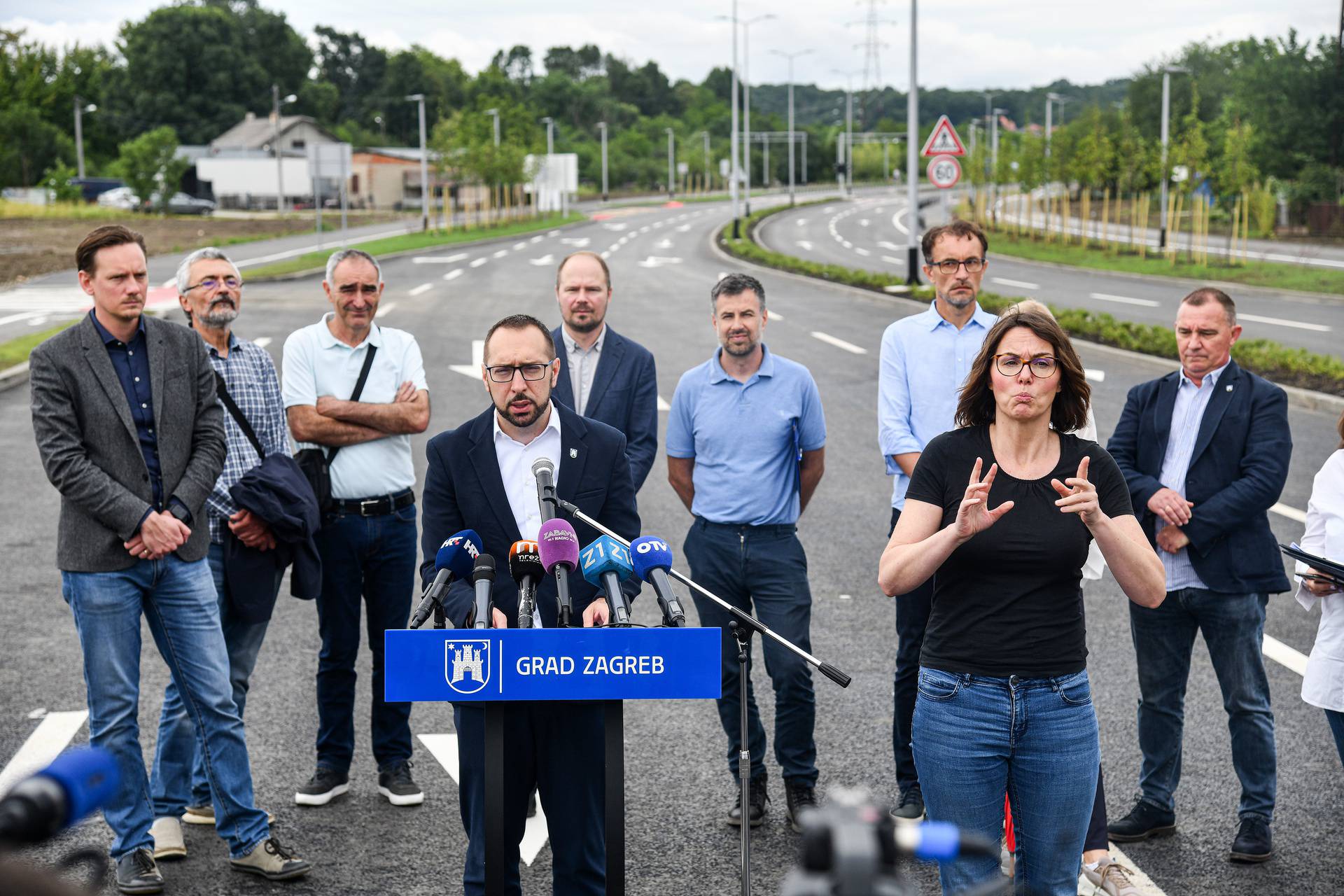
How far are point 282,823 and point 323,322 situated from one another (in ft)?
7.36

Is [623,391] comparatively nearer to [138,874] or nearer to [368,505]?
[368,505]

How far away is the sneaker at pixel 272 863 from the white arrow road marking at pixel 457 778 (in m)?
0.71

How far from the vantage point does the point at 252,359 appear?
5.90 m

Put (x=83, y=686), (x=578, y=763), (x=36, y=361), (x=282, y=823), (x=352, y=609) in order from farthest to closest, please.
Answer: (x=83, y=686), (x=352, y=609), (x=282, y=823), (x=36, y=361), (x=578, y=763)

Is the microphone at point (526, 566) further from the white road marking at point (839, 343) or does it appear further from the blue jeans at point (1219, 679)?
the white road marking at point (839, 343)

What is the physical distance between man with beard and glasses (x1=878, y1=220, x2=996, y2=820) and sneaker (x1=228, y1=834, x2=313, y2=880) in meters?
2.44

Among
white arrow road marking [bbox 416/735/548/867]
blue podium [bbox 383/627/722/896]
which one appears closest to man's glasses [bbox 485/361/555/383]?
blue podium [bbox 383/627/722/896]

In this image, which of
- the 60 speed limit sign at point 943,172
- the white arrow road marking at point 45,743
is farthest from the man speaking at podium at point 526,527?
the 60 speed limit sign at point 943,172

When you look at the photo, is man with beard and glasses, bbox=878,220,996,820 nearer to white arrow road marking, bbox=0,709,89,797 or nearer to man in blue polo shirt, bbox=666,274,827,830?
man in blue polo shirt, bbox=666,274,827,830

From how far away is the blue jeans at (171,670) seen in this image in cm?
502

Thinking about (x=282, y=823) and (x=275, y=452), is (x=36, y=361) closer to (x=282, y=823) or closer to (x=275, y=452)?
(x=275, y=452)

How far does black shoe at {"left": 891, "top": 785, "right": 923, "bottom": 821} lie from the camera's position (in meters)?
5.66

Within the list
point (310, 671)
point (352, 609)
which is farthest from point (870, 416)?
point (352, 609)

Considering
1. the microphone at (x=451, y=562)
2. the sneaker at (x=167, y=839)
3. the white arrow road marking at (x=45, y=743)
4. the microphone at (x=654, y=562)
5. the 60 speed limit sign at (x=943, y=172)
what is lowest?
the white arrow road marking at (x=45, y=743)
